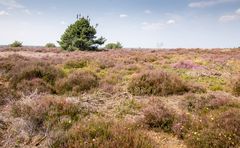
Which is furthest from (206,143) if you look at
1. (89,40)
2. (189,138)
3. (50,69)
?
(89,40)

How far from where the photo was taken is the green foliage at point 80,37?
36950 millimetres

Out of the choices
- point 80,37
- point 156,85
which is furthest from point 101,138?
point 80,37

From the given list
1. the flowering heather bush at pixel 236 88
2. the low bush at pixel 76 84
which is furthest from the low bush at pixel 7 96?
the flowering heather bush at pixel 236 88

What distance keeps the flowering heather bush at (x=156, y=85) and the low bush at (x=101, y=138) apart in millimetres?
4464

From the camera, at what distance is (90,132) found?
4836mm

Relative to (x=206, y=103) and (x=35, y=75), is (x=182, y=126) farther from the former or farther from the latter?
(x=35, y=75)

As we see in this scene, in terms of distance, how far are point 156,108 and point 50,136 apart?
9.55 feet

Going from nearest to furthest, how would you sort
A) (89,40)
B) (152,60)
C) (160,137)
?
(160,137) → (152,60) → (89,40)

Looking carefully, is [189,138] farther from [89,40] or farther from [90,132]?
[89,40]

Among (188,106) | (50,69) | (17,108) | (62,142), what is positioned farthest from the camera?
(50,69)

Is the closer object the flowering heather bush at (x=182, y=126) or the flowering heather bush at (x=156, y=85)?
the flowering heather bush at (x=182, y=126)

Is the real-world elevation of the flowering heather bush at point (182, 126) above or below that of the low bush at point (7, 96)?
below

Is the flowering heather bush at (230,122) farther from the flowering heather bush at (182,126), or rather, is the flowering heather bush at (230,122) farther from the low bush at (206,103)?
the low bush at (206,103)

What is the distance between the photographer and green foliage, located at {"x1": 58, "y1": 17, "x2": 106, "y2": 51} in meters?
37.0
